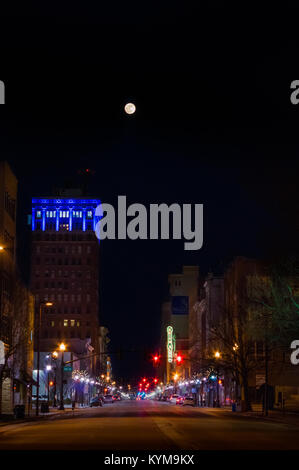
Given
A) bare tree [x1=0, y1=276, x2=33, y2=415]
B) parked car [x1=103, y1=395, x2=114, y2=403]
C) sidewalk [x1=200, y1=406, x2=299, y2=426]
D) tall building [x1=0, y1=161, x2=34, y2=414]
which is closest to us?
sidewalk [x1=200, y1=406, x2=299, y2=426]

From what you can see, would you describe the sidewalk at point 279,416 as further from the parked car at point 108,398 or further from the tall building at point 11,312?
the parked car at point 108,398

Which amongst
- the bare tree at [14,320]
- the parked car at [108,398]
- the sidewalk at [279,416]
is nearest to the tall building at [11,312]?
the bare tree at [14,320]

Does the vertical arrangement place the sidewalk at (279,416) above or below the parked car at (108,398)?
above

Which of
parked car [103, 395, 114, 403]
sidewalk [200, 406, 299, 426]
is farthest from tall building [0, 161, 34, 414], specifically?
parked car [103, 395, 114, 403]

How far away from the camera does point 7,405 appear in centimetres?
7894

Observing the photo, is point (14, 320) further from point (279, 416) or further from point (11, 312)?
point (279, 416)

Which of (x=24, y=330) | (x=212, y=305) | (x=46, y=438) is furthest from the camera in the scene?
(x=212, y=305)

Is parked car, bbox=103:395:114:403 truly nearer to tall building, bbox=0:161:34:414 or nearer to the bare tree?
tall building, bbox=0:161:34:414

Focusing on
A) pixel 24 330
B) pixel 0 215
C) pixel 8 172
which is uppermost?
pixel 8 172

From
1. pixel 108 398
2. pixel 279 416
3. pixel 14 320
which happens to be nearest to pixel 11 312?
pixel 14 320
